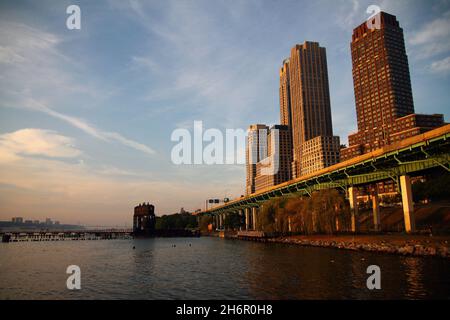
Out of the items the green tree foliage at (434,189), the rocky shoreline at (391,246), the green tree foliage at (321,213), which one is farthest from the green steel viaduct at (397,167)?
the green tree foliage at (434,189)

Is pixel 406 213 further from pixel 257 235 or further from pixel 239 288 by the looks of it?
pixel 257 235

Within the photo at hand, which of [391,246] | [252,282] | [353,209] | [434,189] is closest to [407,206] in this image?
[391,246]

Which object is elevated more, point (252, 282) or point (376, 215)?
point (376, 215)

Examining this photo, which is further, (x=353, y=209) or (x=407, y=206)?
(x=353, y=209)

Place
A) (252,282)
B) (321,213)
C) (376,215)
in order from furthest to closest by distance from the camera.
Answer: (376,215), (321,213), (252,282)

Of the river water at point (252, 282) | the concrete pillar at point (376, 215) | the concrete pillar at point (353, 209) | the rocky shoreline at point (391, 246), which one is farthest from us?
the concrete pillar at point (376, 215)

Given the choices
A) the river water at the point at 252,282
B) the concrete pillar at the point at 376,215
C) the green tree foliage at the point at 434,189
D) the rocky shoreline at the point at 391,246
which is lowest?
the river water at the point at 252,282

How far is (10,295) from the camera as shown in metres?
33.3

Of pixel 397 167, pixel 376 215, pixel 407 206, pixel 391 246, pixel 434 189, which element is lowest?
pixel 391 246

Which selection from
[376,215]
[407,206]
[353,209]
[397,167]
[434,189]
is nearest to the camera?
[407,206]

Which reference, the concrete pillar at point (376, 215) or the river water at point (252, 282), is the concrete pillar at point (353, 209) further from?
the river water at point (252, 282)

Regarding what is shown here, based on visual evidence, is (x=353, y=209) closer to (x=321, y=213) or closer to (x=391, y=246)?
(x=321, y=213)

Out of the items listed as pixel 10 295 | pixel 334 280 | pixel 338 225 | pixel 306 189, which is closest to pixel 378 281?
pixel 334 280

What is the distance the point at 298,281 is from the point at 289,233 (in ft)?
234
